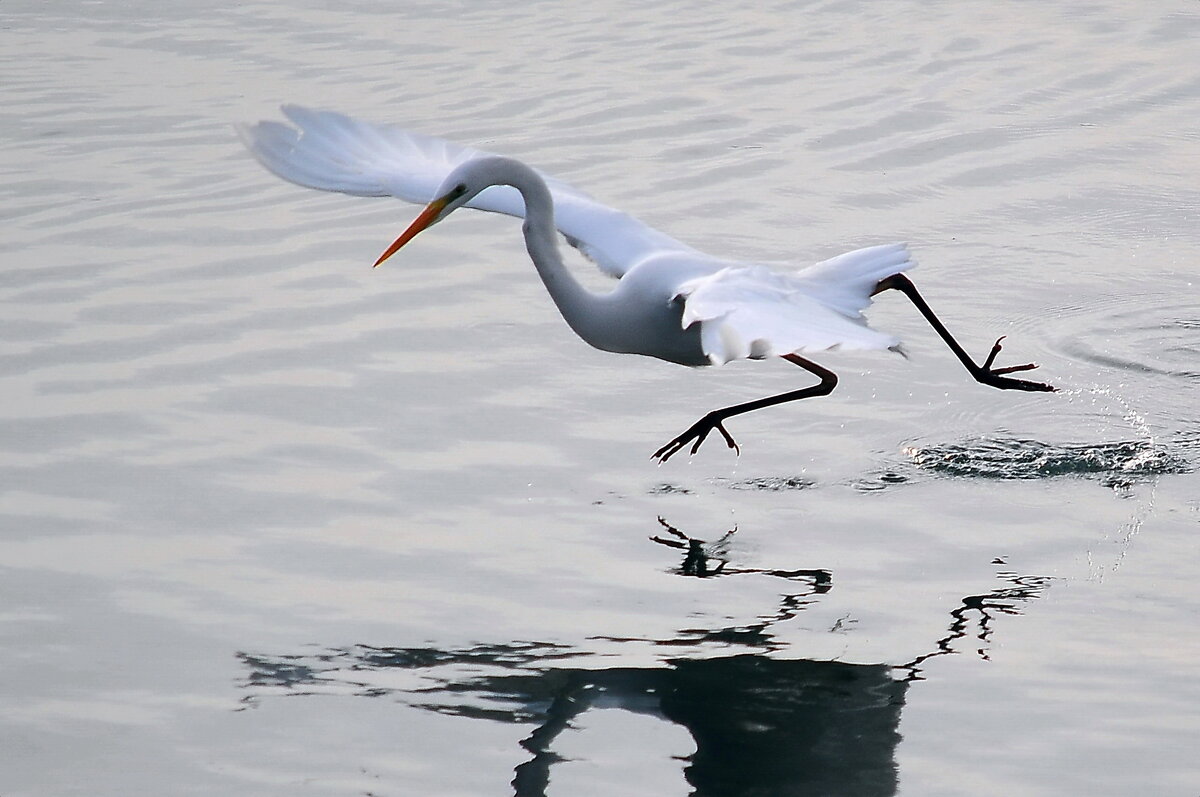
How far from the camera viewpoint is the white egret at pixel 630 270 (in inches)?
177

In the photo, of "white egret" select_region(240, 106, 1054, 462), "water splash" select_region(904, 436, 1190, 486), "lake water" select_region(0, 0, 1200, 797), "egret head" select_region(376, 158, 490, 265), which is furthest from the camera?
"water splash" select_region(904, 436, 1190, 486)

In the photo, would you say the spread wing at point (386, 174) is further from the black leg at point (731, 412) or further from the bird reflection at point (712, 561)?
the bird reflection at point (712, 561)

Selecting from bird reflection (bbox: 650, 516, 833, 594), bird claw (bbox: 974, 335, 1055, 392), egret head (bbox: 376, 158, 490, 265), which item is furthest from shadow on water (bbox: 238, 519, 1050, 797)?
bird claw (bbox: 974, 335, 1055, 392)

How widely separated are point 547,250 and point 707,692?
5.38 feet

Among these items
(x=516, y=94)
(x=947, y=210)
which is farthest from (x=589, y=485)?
(x=516, y=94)

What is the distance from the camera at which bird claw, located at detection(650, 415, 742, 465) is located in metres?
6.05

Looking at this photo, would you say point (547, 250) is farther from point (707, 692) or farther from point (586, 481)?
point (707, 692)

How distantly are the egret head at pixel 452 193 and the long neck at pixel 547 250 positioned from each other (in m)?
0.09

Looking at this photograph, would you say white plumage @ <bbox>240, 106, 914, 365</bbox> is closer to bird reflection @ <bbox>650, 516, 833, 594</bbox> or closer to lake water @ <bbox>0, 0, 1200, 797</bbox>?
bird reflection @ <bbox>650, 516, 833, 594</bbox>

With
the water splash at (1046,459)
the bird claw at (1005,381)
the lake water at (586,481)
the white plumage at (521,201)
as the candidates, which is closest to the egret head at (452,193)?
the white plumage at (521,201)

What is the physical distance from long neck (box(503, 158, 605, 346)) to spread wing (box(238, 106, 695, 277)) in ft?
1.69

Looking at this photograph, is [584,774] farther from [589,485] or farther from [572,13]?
[572,13]

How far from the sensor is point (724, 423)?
6.75 m

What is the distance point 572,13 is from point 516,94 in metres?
3.17
